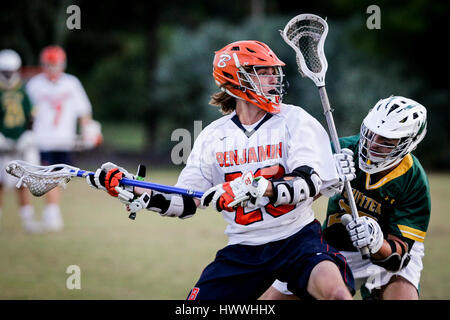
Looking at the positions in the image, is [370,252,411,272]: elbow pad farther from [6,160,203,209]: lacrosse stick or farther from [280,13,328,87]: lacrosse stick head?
[6,160,203,209]: lacrosse stick

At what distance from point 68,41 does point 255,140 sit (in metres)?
27.1

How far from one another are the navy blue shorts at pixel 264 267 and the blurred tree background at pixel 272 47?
1450cm

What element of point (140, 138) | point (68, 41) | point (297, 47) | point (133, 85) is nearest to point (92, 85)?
point (133, 85)

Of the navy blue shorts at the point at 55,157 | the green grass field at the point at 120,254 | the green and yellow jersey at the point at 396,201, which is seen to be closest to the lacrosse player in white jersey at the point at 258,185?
the green and yellow jersey at the point at 396,201

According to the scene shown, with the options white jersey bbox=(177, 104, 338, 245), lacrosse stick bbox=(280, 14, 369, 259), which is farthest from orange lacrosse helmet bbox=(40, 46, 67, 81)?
white jersey bbox=(177, 104, 338, 245)

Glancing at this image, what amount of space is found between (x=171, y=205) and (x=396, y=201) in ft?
4.95

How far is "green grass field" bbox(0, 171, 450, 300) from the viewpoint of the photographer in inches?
231

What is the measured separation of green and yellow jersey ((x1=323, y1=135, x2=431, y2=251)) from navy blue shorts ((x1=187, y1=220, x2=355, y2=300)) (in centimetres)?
A: 56

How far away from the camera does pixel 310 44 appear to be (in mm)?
4301

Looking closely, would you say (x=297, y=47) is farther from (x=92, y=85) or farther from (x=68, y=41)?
(x=92, y=85)

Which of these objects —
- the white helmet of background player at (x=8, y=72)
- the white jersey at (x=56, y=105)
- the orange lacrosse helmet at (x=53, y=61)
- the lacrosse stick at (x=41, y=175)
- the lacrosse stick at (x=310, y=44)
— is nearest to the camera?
the lacrosse stick at (x=41, y=175)

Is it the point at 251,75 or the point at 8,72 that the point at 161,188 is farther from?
the point at 8,72

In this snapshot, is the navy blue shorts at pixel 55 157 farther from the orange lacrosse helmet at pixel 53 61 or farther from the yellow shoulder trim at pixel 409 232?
the yellow shoulder trim at pixel 409 232

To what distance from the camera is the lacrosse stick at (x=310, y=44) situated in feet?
13.6
